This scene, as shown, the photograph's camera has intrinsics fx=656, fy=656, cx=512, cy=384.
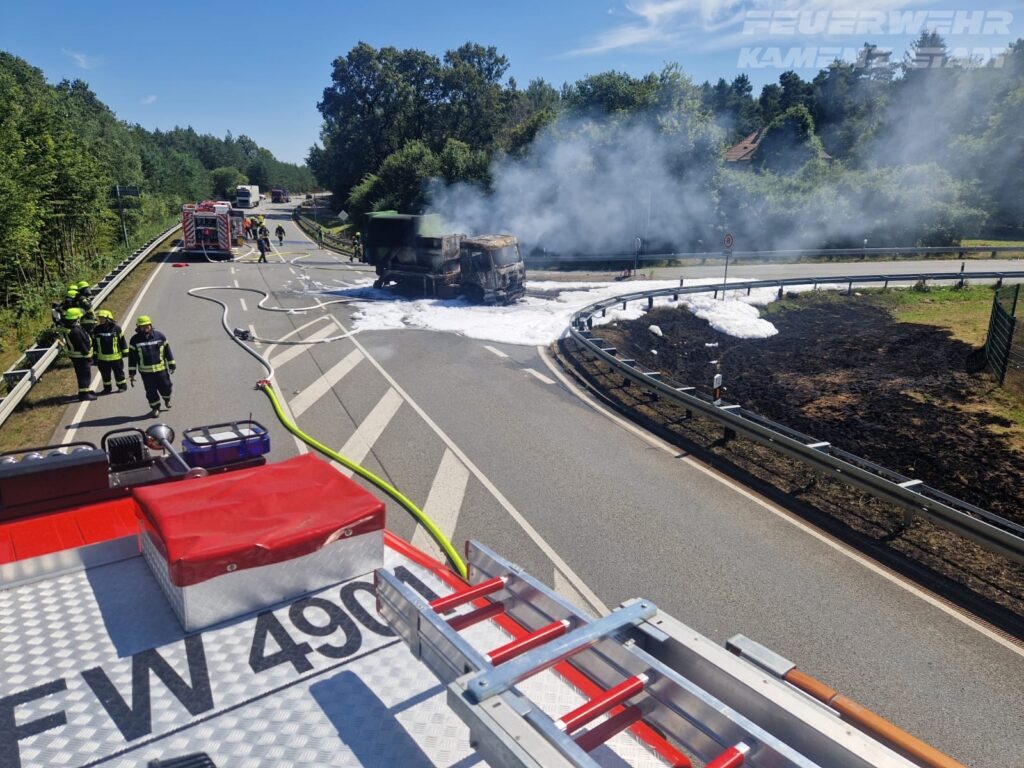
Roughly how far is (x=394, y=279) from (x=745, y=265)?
22181 mm

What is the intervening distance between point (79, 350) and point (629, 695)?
13.9m

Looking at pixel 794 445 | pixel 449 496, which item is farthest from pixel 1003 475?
pixel 449 496

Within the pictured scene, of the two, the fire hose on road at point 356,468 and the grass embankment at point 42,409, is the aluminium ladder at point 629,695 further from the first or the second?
the grass embankment at point 42,409

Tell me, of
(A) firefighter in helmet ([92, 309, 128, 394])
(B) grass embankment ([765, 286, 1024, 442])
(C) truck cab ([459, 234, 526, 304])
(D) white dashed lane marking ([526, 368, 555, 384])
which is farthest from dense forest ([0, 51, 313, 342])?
(B) grass embankment ([765, 286, 1024, 442])

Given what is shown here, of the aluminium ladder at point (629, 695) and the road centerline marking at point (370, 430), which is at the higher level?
the aluminium ladder at point (629, 695)

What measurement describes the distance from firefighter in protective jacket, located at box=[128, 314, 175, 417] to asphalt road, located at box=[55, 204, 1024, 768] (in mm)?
487

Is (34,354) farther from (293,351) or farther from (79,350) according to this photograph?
(293,351)

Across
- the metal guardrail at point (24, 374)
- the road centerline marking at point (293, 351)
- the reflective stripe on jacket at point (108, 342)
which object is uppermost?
the reflective stripe on jacket at point (108, 342)

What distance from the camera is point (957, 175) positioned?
4597 centimetres

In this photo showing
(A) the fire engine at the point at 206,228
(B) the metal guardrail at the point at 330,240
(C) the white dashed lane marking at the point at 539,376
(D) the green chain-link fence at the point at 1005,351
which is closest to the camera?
(C) the white dashed lane marking at the point at 539,376

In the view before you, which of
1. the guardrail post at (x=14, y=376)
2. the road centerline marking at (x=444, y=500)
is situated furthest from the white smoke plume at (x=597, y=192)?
the road centerline marking at (x=444, y=500)

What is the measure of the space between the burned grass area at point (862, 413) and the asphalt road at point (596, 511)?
0.74 m

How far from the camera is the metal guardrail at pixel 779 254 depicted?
35.5 meters

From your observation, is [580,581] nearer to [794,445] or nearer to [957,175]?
[794,445]
